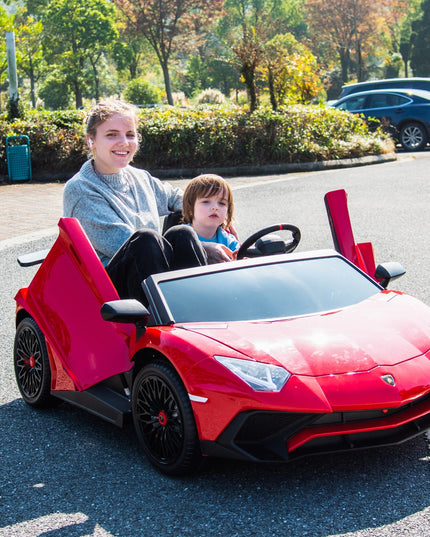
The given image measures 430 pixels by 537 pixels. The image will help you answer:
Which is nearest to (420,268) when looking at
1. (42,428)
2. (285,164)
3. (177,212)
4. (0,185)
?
(177,212)

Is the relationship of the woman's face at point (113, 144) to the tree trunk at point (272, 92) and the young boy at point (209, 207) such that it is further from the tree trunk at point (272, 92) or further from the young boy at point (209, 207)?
the tree trunk at point (272, 92)

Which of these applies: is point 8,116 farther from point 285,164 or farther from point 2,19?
point 2,19

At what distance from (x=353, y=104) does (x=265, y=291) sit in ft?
55.1

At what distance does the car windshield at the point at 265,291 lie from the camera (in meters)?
3.28

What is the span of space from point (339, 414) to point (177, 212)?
2.07 meters

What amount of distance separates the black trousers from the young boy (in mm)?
467

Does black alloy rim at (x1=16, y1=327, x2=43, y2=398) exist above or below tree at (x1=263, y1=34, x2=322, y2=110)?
below

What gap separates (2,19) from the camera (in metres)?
30.0

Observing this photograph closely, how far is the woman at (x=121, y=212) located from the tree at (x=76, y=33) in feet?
171

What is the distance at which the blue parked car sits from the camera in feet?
59.4

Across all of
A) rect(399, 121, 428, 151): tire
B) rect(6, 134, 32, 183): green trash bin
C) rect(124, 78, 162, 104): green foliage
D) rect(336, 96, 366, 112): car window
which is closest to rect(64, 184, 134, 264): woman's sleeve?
rect(6, 134, 32, 183): green trash bin

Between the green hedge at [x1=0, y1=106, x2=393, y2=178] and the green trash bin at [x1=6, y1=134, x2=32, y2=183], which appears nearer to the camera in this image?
the green trash bin at [x1=6, y1=134, x2=32, y2=183]

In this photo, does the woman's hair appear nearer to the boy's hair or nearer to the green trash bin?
the boy's hair

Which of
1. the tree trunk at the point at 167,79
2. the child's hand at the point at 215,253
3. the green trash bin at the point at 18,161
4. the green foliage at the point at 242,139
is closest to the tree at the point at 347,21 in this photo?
the tree trunk at the point at 167,79
